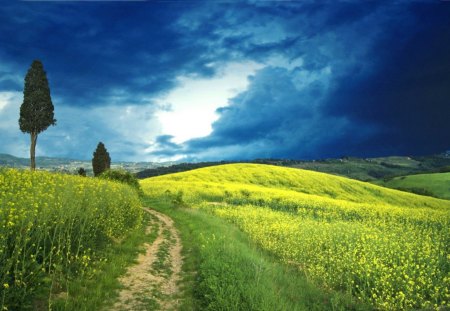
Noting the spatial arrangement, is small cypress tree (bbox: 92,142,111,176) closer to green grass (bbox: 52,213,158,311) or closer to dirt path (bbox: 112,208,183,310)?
dirt path (bbox: 112,208,183,310)

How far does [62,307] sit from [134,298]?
2.25 m

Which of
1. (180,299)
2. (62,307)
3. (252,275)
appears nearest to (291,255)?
(252,275)

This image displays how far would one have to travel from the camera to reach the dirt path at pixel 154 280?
9.45 metres

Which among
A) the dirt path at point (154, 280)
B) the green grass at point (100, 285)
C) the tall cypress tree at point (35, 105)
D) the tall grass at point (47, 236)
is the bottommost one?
the dirt path at point (154, 280)

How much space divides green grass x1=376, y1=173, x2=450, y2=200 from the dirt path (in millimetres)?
86784

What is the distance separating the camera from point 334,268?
1395 cm

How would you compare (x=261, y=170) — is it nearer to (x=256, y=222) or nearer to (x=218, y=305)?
(x=256, y=222)

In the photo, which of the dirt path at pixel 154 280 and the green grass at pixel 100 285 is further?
the dirt path at pixel 154 280

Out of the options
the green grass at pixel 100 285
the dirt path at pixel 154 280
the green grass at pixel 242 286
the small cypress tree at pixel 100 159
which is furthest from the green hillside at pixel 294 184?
the green grass at pixel 242 286

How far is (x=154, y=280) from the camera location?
1167cm

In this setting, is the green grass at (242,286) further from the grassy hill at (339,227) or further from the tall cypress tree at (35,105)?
the tall cypress tree at (35,105)

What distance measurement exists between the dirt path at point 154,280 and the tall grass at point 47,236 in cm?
153

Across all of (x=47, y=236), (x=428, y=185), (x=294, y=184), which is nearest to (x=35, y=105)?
(x=47, y=236)

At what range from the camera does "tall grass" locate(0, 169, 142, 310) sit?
Answer: 7660 millimetres
